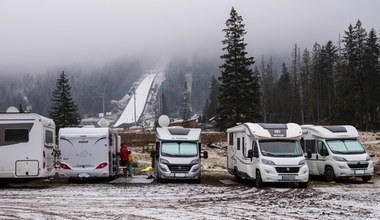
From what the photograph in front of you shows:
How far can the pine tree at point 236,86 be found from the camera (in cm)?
5272

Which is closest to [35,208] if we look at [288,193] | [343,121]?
[288,193]

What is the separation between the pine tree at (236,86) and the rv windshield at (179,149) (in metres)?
27.3

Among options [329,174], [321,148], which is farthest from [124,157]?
[329,174]

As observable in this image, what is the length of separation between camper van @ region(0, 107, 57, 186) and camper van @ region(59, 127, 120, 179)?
2.76 m

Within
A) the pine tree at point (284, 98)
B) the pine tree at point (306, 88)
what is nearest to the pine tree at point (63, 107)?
the pine tree at point (306, 88)

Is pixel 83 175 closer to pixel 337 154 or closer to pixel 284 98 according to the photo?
pixel 337 154

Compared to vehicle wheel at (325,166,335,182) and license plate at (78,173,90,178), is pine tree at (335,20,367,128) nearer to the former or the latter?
vehicle wheel at (325,166,335,182)

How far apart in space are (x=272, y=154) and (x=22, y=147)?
987cm

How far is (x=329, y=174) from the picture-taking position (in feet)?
82.3

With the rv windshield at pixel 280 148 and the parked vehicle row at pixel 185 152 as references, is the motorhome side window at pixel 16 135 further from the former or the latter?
the rv windshield at pixel 280 148

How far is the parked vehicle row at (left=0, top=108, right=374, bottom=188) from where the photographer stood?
2111 centimetres

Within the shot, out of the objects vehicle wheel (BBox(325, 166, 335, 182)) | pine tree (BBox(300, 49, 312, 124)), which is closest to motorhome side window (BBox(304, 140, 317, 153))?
vehicle wheel (BBox(325, 166, 335, 182))

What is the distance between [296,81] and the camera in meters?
104

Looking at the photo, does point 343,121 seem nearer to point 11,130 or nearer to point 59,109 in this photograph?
point 59,109
